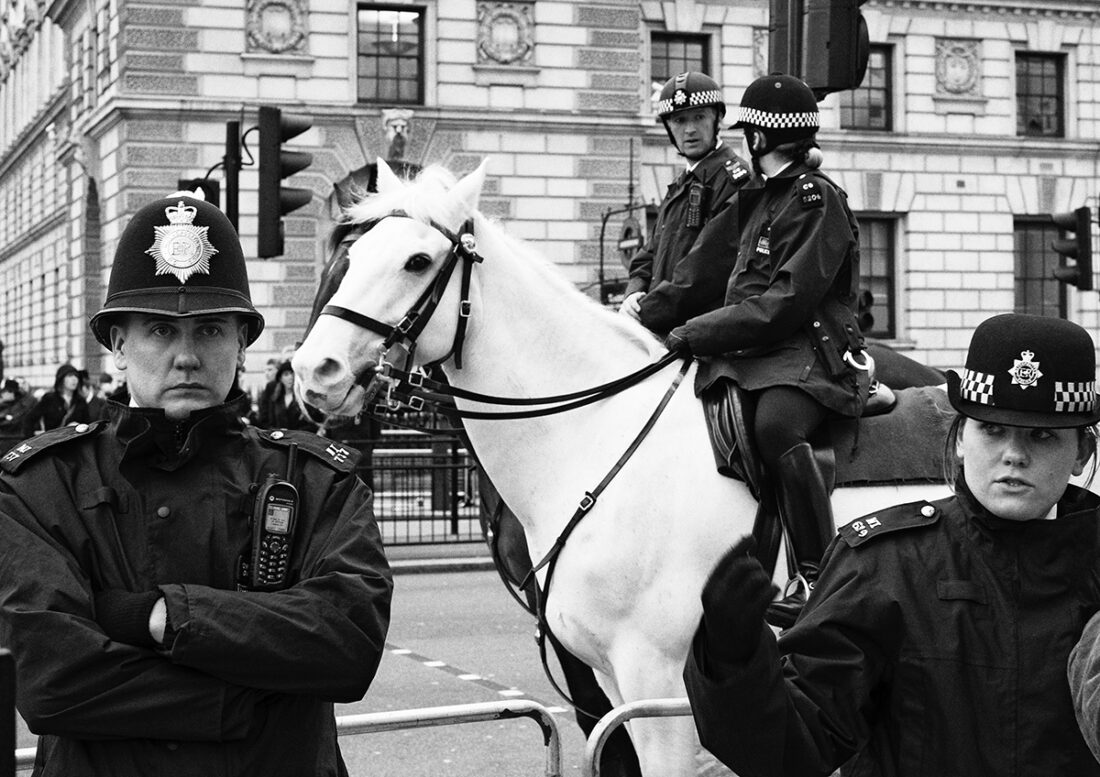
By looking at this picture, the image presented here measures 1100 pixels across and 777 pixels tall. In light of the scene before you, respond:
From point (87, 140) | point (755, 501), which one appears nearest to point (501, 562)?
point (755, 501)

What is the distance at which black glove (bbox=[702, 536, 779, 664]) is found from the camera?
205cm

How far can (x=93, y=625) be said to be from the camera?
2781mm

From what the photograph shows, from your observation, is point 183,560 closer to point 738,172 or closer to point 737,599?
point 737,599

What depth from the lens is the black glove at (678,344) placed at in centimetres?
601

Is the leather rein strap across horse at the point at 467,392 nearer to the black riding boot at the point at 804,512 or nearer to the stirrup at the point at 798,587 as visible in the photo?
the black riding boot at the point at 804,512

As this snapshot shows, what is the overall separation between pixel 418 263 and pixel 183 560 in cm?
313

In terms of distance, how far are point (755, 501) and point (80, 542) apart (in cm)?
345

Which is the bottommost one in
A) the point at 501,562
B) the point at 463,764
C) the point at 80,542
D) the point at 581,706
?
the point at 463,764

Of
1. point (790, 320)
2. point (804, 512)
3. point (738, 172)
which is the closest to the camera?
point (804, 512)

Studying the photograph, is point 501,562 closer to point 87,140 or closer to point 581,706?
point 581,706

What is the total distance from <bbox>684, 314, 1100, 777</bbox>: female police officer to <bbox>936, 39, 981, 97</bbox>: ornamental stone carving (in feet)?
113

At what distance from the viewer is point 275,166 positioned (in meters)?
12.7

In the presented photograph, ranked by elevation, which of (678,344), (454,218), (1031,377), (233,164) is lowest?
(1031,377)

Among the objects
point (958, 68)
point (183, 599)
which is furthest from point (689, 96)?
point (958, 68)
